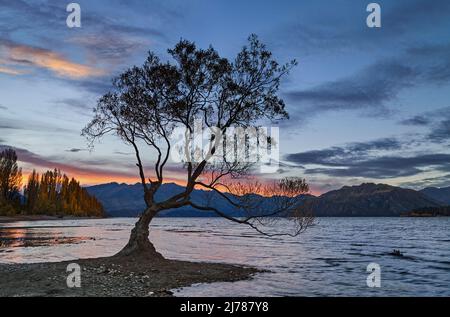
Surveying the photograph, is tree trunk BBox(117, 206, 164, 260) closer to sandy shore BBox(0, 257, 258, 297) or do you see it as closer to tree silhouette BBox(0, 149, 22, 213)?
sandy shore BBox(0, 257, 258, 297)

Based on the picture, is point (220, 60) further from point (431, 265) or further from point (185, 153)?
point (431, 265)

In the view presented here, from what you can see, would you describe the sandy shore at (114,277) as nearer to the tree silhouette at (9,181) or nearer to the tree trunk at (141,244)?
the tree trunk at (141,244)

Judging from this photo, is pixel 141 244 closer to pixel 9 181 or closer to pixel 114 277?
pixel 114 277

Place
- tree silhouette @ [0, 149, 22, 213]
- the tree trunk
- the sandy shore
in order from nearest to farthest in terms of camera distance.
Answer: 1. the sandy shore
2. the tree trunk
3. tree silhouette @ [0, 149, 22, 213]

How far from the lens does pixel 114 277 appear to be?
91.9ft

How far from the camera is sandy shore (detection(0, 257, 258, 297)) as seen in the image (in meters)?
24.4

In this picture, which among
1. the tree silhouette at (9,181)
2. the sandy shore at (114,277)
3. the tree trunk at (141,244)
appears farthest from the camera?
the tree silhouette at (9,181)

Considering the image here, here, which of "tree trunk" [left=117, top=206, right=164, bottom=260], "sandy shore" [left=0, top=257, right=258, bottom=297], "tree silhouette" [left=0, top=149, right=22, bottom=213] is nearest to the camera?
"sandy shore" [left=0, top=257, right=258, bottom=297]

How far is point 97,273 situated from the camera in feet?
94.9

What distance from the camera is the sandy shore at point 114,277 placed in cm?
2436

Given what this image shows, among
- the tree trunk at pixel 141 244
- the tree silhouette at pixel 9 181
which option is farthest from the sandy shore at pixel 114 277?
the tree silhouette at pixel 9 181

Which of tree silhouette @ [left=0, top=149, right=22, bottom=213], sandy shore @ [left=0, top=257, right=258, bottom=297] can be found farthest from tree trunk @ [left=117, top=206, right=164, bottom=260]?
tree silhouette @ [left=0, top=149, right=22, bottom=213]

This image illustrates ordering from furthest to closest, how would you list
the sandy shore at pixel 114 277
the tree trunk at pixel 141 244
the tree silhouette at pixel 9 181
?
the tree silhouette at pixel 9 181 → the tree trunk at pixel 141 244 → the sandy shore at pixel 114 277
